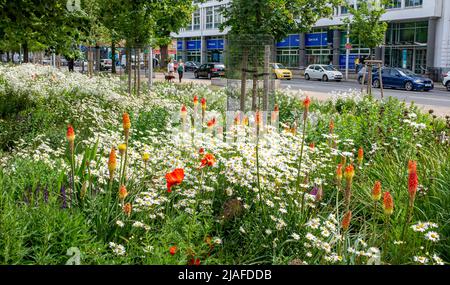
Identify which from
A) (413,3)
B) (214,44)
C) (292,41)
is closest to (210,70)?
(292,41)

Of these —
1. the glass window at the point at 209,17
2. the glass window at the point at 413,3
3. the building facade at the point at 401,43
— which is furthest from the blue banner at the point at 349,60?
the glass window at the point at 209,17

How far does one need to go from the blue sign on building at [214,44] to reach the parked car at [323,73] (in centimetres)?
2453

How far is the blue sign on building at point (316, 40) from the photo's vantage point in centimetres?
5417

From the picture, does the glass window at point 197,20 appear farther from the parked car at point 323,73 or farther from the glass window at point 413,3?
the glass window at point 413,3

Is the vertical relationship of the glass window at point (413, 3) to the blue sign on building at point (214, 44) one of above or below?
above

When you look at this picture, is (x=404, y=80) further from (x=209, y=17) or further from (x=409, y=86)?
(x=209, y=17)

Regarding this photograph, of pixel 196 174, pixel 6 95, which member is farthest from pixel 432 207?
pixel 6 95

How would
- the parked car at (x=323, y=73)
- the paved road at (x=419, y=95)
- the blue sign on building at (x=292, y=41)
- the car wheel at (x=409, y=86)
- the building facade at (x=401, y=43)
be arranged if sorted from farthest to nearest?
the blue sign on building at (x=292, y=41) < the parked car at (x=323, y=73) < the building facade at (x=401, y=43) < the car wheel at (x=409, y=86) < the paved road at (x=419, y=95)

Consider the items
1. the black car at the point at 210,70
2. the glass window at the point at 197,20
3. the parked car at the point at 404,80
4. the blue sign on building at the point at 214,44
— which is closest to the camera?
the parked car at the point at 404,80

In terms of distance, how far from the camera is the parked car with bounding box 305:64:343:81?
43.6 metres

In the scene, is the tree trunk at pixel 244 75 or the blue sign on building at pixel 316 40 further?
the blue sign on building at pixel 316 40

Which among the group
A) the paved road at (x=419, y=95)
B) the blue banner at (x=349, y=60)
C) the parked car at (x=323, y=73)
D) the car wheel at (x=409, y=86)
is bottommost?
the paved road at (x=419, y=95)

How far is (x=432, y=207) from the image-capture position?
4332 mm

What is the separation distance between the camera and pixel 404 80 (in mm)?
33625
